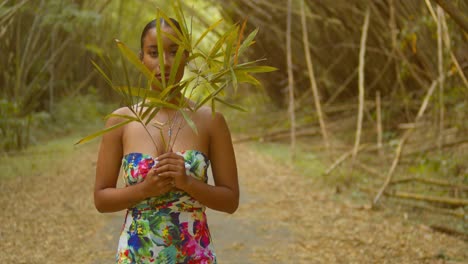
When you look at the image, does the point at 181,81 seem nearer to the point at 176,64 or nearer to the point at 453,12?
the point at 176,64

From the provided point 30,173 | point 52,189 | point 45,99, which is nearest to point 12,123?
point 30,173

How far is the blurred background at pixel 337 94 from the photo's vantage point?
4.50 meters

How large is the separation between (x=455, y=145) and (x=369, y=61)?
260 cm

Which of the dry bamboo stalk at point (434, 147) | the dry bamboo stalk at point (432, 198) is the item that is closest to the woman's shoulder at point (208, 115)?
the dry bamboo stalk at point (432, 198)

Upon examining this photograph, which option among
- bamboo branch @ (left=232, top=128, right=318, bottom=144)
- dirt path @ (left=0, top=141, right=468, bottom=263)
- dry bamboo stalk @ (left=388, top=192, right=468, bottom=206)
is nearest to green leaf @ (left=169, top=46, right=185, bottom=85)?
dirt path @ (left=0, top=141, right=468, bottom=263)

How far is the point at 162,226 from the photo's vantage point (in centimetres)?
150

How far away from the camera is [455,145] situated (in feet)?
15.6

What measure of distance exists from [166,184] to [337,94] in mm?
6483

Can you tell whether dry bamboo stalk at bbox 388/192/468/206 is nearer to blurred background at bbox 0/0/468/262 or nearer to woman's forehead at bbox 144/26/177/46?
blurred background at bbox 0/0/468/262

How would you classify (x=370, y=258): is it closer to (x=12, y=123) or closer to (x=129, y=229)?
(x=129, y=229)

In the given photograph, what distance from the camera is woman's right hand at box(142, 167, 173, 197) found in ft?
4.62

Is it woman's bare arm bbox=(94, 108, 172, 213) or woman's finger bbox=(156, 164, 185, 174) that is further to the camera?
woman's bare arm bbox=(94, 108, 172, 213)

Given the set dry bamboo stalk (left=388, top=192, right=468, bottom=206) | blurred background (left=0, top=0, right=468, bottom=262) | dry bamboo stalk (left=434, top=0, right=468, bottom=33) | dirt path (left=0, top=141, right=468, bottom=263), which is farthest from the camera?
blurred background (left=0, top=0, right=468, bottom=262)

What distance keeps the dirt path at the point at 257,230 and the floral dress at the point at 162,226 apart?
1765mm
